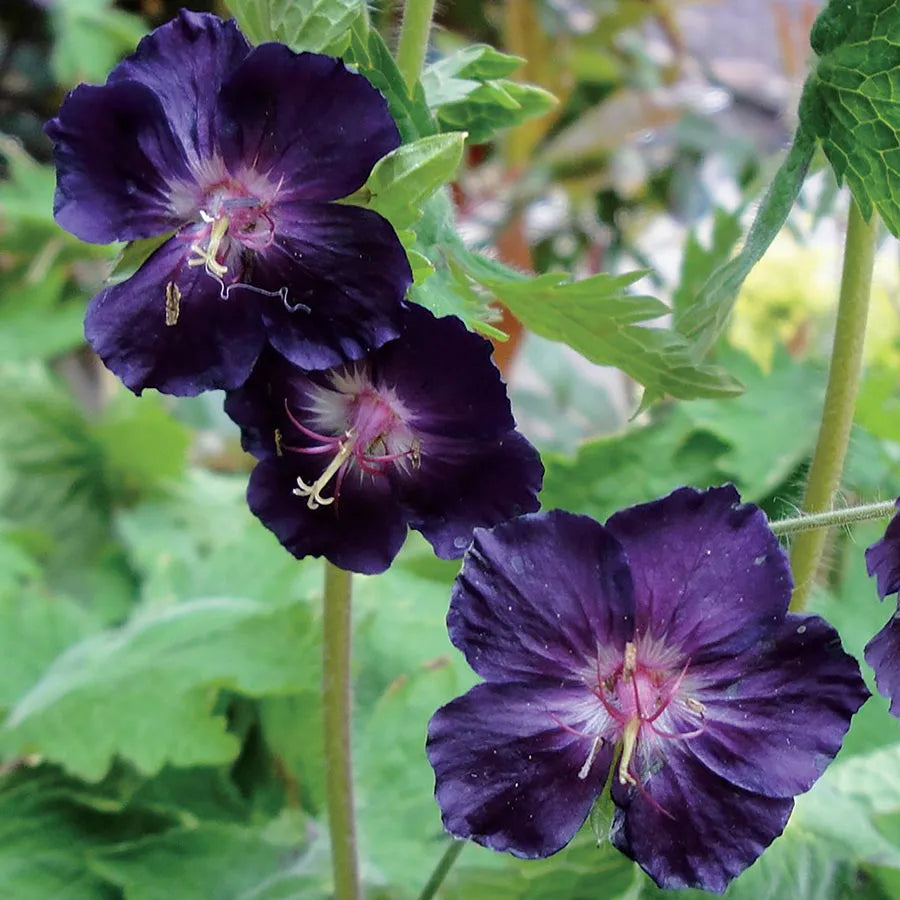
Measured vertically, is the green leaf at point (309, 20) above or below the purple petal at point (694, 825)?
above

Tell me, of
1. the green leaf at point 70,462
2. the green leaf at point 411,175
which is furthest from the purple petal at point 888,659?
the green leaf at point 70,462

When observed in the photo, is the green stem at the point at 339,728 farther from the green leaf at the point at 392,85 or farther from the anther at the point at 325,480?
the green leaf at the point at 392,85

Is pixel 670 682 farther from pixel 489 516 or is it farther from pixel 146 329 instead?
pixel 146 329

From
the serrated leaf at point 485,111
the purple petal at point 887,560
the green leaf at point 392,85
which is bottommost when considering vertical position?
the purple petal at point 887,560

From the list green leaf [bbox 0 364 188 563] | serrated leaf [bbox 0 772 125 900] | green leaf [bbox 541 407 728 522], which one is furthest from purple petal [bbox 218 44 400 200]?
green leaf [bbox 0 364 188 563]

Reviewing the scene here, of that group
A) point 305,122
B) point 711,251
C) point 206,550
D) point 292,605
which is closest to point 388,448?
point 305,122

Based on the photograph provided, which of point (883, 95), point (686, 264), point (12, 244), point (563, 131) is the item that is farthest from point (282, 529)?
point (563, 131)

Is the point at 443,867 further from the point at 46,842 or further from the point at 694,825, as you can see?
the point at 46,842
